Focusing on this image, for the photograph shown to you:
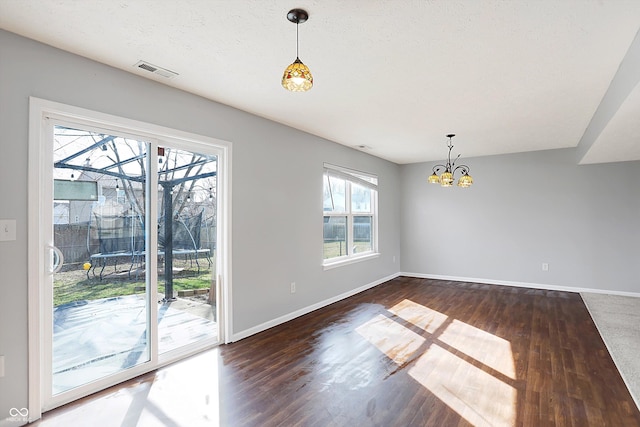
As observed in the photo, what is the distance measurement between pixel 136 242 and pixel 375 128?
3.09 m

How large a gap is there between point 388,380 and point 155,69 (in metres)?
3.11

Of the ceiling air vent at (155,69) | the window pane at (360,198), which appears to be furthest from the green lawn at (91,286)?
the window pane at (360,198)

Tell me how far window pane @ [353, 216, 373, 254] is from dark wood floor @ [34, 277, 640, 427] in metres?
1.86

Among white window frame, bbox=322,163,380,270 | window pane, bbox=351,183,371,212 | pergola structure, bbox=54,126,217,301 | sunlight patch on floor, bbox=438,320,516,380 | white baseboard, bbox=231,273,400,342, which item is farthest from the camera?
window pane, bbox=351,183,371,212

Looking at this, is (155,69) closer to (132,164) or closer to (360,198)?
(132,164)

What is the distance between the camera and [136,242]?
277 centimetres

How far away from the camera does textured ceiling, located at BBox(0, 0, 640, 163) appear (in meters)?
1.85

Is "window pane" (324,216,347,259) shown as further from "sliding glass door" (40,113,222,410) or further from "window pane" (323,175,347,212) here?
"sliding glass door" (40,113,222,410)

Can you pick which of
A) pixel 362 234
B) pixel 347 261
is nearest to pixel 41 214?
pixel 347 261

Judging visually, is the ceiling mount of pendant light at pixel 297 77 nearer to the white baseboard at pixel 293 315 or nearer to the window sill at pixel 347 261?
the white baseboard at pixel 293 315

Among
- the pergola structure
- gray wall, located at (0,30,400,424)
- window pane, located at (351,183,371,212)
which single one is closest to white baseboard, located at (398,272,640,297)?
gray wall, located at (0,30,400,424)

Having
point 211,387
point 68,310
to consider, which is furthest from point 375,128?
point 68,310

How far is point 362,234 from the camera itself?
6027 mm

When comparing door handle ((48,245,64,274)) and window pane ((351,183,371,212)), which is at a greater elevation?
window pane ((351,183,371,212))
